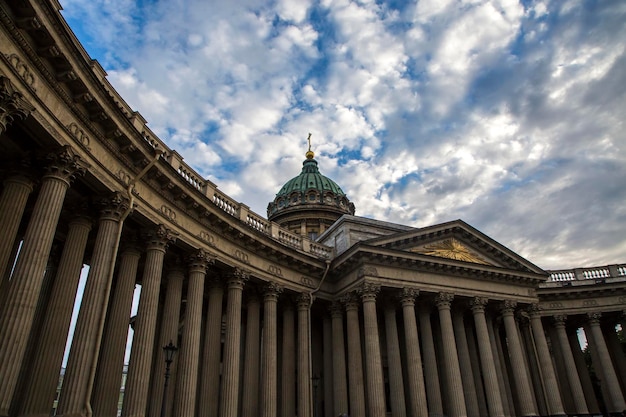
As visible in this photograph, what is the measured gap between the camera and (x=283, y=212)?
199 feet

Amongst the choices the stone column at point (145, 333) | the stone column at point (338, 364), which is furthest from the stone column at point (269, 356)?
the stone column at point (145, 333)

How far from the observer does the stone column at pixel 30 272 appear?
12.2 m

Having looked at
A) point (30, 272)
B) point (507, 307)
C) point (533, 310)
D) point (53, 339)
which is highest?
point (533, 310)

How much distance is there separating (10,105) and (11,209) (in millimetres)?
4071

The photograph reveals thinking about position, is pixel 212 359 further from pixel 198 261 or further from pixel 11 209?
pixel 11 209

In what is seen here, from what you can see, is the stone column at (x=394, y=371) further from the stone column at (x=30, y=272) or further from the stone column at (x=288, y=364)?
the stone column at (x=30, y=272)

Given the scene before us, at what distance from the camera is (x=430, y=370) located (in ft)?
96.0

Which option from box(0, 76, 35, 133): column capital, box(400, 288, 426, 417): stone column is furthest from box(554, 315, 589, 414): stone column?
box(0, 76, 35, 133): column capital

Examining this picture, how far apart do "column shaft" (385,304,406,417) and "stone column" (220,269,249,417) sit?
930cm

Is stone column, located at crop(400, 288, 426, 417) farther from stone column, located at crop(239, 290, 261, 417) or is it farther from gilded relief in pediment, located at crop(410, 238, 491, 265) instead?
stone column, located at crop(239, 290, 261, 417)

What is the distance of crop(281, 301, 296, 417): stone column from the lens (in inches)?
1053

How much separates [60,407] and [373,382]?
53.2 feet

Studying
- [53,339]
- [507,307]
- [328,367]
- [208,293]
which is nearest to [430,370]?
[328,367]

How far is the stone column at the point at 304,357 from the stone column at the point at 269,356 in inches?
60.3
